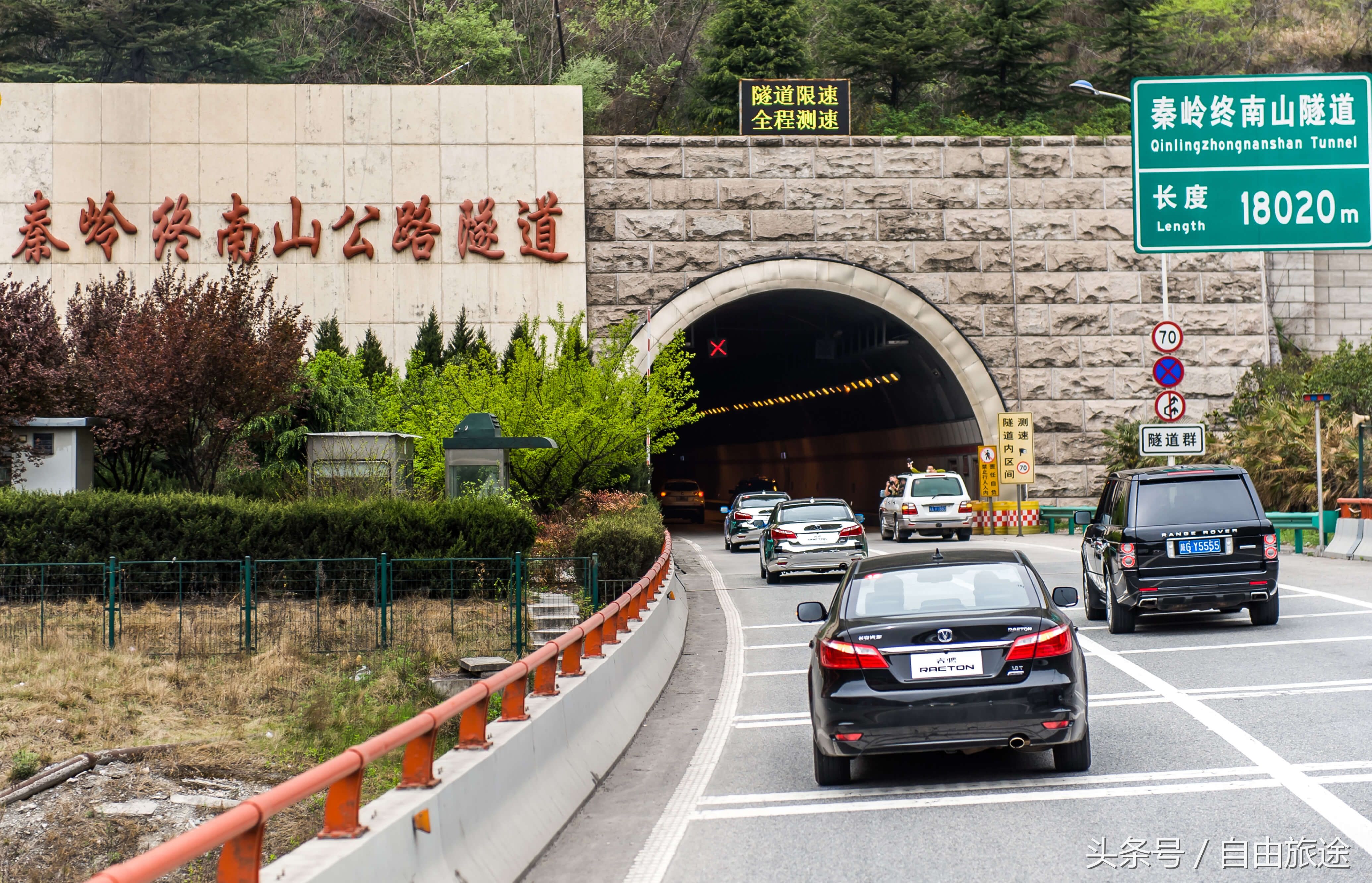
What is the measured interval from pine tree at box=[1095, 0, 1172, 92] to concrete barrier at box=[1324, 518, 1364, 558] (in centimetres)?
2755

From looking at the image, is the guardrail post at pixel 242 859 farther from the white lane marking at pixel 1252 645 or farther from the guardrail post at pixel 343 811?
the white lane marking at pixel 1252 645

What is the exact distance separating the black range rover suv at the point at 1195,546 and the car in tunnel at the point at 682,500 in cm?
4021

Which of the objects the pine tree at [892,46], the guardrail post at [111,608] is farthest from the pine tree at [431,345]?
the pine tree at [892,46]

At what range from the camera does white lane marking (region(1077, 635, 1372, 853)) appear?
694 cm

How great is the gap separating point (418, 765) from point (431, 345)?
31062 mm

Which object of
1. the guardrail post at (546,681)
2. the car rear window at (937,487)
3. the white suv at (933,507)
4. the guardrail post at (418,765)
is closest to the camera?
the guardrail post at (418,765)

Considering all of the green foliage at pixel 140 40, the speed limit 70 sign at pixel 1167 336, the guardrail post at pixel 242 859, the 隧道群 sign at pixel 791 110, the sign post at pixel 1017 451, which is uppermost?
the green foliage at pixel 140 40

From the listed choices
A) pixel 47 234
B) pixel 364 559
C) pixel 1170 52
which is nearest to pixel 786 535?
pixel 364 559

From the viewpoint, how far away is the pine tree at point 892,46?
155 ft

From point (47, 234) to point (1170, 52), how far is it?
42296 mm

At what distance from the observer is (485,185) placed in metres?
37.8

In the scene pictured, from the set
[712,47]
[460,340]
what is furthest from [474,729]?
[712,47]

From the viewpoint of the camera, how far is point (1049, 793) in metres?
8.21

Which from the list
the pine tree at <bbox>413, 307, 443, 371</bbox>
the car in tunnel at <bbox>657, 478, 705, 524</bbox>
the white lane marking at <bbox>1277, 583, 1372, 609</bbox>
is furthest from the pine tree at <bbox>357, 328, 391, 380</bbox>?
the white lane marking at <bbox>1277, 583, 1372, 609</bbox>
